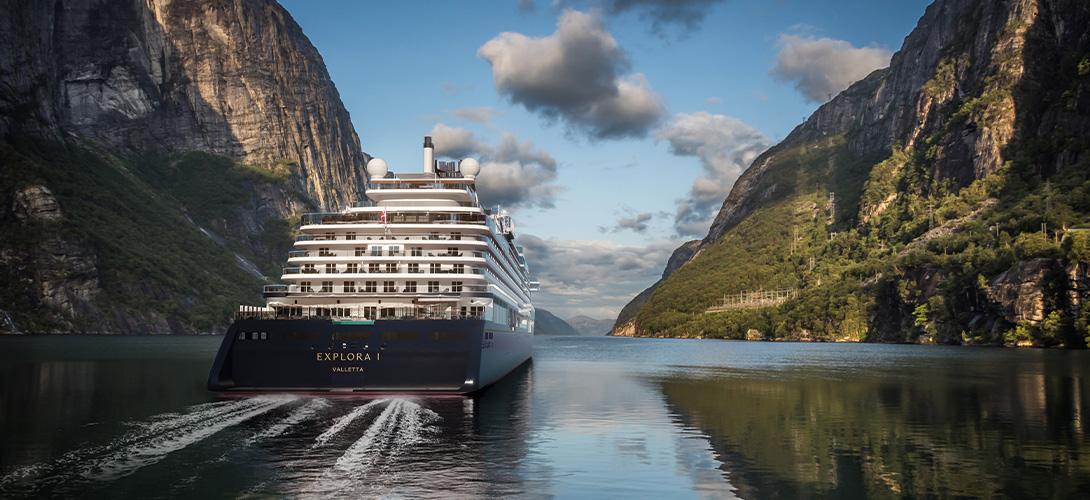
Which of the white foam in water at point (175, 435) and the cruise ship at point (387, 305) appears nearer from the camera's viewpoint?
the white foam in water at point (175, 435)

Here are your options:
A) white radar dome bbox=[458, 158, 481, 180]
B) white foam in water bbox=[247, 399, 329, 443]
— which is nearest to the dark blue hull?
white foam in water bbox=[247, 399, 329, 443]

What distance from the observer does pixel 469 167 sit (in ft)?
187

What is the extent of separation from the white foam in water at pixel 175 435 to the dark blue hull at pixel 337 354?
61.0 inches

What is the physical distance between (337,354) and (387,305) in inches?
241

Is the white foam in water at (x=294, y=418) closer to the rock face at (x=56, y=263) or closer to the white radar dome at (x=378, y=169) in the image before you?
the white radar dome at (x=378, y=169)

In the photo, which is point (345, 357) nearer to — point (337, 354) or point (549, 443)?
point (337, 354)

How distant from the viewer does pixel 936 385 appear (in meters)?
48.3

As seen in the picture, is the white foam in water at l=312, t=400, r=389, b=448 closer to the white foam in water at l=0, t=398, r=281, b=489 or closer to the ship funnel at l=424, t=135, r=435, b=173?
the white foam in water at l=0, t=398, r=281, b=489

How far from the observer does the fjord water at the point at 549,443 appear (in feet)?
60.9

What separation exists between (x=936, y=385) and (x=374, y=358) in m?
36.0

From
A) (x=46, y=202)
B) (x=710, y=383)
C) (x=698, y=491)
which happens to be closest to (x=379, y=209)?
(x=710, y=383)

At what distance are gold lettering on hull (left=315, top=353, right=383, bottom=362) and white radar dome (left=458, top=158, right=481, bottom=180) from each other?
23.1 meters

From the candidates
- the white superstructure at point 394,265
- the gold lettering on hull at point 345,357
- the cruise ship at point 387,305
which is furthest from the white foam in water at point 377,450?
the white superstructure at point 394,265

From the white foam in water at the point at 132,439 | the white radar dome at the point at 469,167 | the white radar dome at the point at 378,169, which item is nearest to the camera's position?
the white foam in water at the point at 132,439
